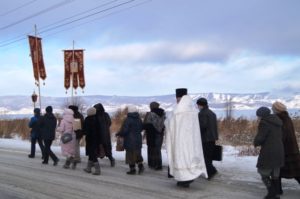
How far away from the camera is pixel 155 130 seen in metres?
14.3

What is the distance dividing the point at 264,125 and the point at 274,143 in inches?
15.2

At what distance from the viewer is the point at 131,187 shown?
37.6 feet

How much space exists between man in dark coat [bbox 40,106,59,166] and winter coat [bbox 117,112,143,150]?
3.58 metres

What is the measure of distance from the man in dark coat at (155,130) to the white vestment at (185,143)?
2.93 m

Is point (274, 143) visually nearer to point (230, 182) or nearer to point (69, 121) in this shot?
point (230, 182)

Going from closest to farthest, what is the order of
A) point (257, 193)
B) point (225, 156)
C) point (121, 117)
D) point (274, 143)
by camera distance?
point (274, 143) < point (257, 193) < point (225, 156) < point (121, 117)

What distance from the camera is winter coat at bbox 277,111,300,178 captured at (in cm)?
1014

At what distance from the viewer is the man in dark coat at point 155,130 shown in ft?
46.7

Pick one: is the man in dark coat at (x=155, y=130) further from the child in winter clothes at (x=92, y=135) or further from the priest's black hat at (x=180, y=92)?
the priest's black hat at (x=180, y=92)

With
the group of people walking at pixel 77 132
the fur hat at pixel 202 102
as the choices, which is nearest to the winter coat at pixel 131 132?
the group of people walking at pixel 77 132

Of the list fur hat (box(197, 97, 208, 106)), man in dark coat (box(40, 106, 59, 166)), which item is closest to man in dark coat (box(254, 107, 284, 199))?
fur hat (box(197, 97, 208, 106))

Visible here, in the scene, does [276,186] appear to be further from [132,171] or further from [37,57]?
[37,57]

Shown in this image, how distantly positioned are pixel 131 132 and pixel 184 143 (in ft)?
8.87

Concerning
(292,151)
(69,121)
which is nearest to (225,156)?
(69,121)
